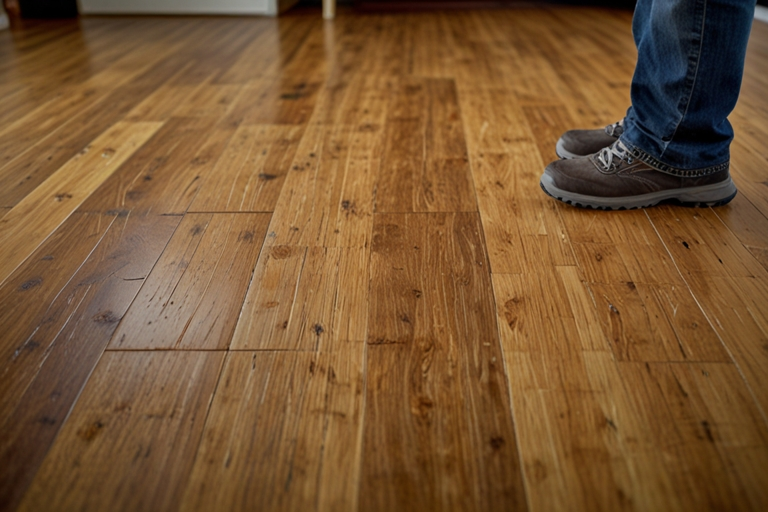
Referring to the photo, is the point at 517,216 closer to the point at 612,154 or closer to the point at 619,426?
the point at 612,154

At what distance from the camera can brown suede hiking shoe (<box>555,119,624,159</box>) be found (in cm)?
128

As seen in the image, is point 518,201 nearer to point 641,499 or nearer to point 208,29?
point 641,499

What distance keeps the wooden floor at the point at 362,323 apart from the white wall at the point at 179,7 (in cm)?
207

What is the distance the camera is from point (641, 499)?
558mm

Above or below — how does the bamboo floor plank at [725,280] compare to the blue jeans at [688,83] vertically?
below

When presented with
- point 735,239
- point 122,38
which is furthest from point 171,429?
point 122,38

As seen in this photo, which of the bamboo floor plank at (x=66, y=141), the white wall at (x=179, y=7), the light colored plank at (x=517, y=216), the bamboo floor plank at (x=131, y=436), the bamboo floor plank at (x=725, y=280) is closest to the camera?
the bamboo floor plank at (x=131, y=436)

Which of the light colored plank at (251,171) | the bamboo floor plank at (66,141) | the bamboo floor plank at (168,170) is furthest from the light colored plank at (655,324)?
the bamboo floor plank at (66,141)

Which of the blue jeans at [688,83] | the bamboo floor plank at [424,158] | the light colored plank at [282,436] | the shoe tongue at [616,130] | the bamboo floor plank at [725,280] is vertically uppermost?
the blue jeans at [688,83]

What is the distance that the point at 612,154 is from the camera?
112 centimetres

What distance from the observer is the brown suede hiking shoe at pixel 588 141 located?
4.20ft

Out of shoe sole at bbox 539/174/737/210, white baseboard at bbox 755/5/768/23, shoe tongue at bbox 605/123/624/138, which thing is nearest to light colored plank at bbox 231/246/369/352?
shoe sole at bbox 539/174/737/210

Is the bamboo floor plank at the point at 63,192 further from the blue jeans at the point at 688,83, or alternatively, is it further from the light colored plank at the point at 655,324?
the blue jeans at the point at 688,83

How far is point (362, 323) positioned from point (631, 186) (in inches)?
22.4
